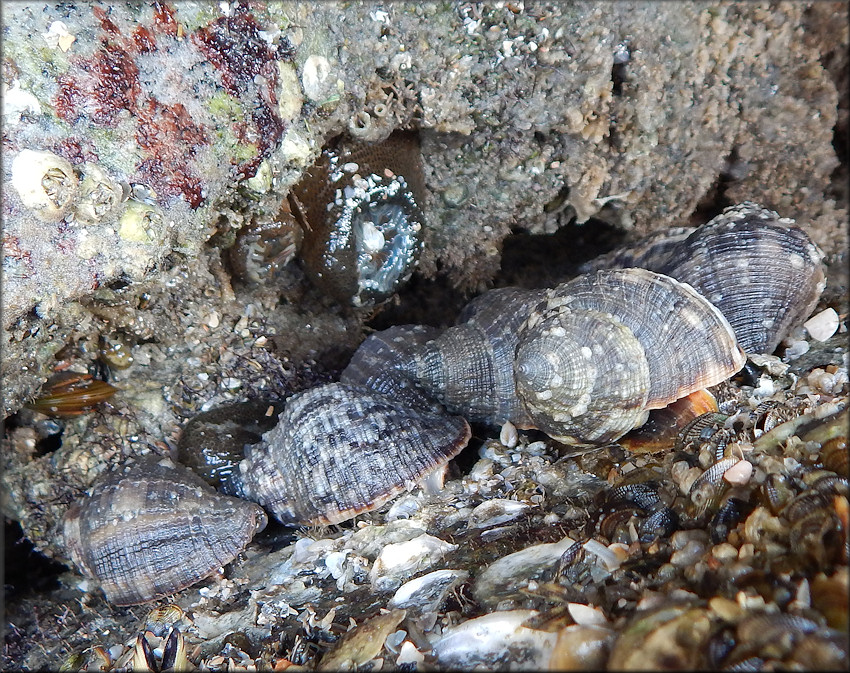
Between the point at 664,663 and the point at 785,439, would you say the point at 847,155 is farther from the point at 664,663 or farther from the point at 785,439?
the point at 664,663

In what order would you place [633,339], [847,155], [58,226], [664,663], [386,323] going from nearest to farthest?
[664,663] → [58,226] → [633,339] → [847,155] → [386,323]

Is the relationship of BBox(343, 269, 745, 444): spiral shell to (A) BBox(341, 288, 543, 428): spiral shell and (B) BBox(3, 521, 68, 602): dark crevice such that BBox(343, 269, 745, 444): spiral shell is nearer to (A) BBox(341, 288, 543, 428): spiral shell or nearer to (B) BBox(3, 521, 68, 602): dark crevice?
(A) BBox(341, 288, 543, 428): spiral shell

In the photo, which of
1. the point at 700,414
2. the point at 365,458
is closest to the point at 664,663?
the point at 700,414

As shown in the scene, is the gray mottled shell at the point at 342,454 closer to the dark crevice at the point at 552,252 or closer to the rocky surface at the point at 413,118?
the rocky surface at the point at 413,118

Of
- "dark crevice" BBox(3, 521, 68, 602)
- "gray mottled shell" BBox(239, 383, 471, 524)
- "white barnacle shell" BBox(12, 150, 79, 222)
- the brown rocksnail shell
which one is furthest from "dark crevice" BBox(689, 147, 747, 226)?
"dark crevice" BBox(3, 521, 68, 602)

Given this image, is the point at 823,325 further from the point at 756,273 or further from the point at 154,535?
the point at 154,535

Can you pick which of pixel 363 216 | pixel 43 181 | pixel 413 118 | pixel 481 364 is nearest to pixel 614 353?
pixel 481 364

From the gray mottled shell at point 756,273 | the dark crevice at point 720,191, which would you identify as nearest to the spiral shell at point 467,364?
the gray mottled shell at point 756,273
